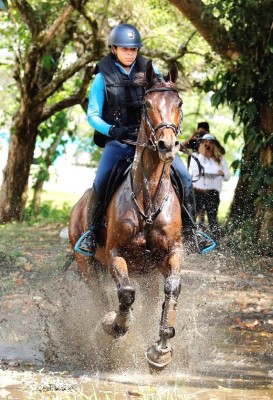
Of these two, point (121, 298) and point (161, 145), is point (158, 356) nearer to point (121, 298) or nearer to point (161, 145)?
point (121, 298)

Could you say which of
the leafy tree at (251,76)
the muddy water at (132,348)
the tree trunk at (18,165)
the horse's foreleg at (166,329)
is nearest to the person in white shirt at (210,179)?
the leafy tree at (251,76)

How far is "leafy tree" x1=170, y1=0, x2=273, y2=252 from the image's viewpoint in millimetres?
13930

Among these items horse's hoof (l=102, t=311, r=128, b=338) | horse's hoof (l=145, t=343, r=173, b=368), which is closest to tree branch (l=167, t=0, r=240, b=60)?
horse's hoof (l=102, t=311, r=128, b=338)

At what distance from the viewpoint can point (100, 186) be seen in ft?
27.1

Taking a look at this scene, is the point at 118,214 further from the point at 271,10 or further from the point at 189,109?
the point at 189,109

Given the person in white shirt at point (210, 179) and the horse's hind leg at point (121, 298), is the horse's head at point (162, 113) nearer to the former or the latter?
the horse's hind leg at point (121, 298)

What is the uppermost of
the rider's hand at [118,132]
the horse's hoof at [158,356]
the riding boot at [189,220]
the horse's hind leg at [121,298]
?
the rider's hand at [118,132]

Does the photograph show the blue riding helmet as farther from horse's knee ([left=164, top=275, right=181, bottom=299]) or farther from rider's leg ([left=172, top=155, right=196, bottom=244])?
horse's knee ([left=164, top=275, right=181, bottom=299])

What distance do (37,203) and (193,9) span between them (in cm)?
1287

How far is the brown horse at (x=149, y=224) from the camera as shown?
7.23 metres

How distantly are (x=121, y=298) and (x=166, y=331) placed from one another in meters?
0.49

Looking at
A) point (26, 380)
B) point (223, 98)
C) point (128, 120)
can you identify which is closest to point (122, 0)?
point (223, 98)

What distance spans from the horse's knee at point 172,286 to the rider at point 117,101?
105 centimetres

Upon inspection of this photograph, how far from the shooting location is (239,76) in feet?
47.7
